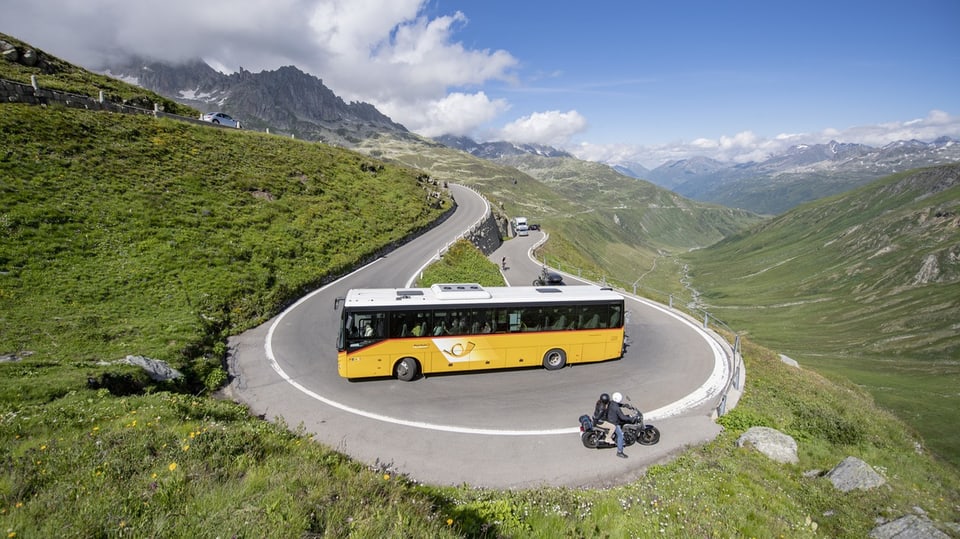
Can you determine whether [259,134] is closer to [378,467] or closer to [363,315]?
[363,315]

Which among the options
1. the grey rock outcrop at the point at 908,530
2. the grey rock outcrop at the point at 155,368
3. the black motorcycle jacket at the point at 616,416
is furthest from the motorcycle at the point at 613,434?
the grey rock outcrop at the point at 155,368

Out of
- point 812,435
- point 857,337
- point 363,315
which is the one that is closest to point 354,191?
point 363,315

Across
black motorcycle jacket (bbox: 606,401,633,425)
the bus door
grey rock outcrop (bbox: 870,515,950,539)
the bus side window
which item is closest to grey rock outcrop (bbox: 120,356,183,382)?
the bus door

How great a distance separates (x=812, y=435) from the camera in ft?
54.1

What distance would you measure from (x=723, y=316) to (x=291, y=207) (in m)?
165

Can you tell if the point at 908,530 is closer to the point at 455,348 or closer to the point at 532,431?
the point at 532,431

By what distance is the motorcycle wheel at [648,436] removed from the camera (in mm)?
15430

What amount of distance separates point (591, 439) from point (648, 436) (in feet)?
7.26

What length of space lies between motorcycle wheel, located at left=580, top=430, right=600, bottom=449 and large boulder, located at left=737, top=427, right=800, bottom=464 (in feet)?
17.7

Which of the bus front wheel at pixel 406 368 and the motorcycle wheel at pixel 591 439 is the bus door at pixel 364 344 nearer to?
the bus front wheel at pixel 406 368

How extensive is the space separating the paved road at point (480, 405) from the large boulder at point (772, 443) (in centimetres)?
120

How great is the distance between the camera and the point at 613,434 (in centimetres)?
1511

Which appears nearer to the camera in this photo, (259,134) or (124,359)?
(124,359)

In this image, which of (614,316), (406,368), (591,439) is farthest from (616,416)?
(406,368)
